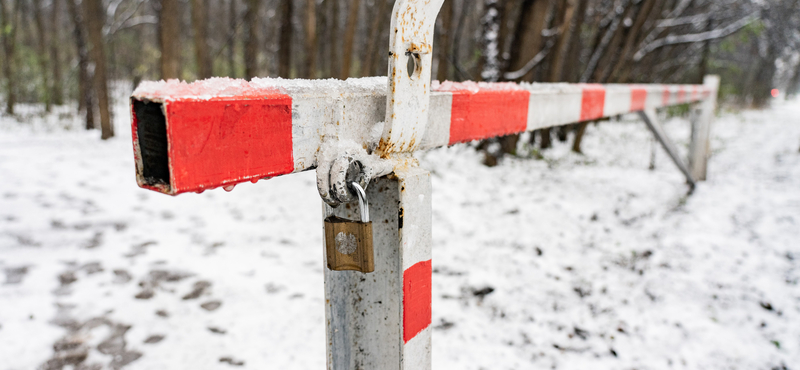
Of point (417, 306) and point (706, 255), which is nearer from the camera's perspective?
point (417, 306)

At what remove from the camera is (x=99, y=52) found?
775 centimetres

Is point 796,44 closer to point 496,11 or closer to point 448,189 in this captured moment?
point 496,11

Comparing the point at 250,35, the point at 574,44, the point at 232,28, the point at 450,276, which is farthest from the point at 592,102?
the point at 232,28

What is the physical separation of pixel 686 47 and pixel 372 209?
17.1m

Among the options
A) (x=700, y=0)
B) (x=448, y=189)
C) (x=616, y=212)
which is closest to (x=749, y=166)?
(x=616, y=212)

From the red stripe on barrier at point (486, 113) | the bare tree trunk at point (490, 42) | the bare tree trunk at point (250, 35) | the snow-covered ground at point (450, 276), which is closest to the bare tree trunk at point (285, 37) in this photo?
the bare tree trunk at point (250, 35)

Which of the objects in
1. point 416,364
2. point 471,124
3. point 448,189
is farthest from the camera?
point 448,189

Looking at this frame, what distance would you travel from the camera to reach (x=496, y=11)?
5.69m

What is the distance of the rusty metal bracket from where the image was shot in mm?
820

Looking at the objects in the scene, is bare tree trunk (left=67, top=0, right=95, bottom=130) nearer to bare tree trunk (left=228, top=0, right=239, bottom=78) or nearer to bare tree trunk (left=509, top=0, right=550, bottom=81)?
bare tree trunk (left=228, top=0, right=239, bottom=78)

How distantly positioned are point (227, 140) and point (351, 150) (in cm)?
25

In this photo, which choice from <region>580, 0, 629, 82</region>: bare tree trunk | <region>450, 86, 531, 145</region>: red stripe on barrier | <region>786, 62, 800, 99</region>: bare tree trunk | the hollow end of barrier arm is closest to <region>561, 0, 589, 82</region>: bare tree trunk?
<region>580, 0, 629, 82</region>: bare tree trunk

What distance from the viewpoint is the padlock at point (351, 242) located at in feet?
2.64

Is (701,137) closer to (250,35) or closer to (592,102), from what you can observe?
(592,102)
